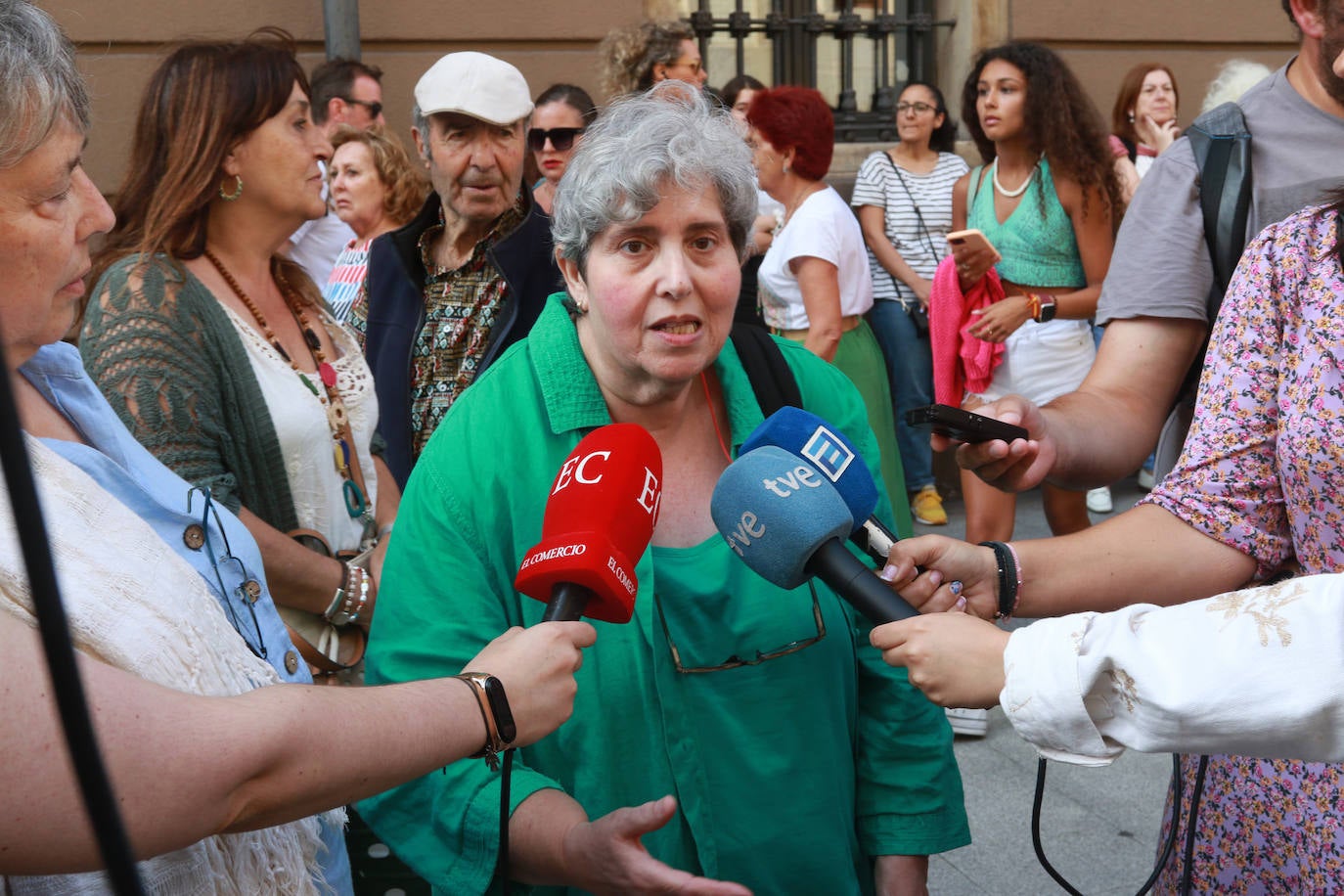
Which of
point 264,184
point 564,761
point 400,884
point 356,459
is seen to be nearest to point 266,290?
point 264,184

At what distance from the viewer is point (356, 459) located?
3.12 m

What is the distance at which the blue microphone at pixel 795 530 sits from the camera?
1650 millimetres

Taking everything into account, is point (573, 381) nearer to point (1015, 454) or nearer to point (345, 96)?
point (1015, 454)

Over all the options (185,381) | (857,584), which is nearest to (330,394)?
(185,381)

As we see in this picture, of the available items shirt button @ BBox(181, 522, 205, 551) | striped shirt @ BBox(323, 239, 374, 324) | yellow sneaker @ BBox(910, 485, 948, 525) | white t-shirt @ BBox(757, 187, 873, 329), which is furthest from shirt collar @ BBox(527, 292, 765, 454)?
yellow sneaker @ BBox(910, 485, 948, 525)

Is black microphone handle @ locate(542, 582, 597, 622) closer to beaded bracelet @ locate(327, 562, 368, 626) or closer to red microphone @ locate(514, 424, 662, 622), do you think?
red microphone @ locate(514, 424, 662, 622)

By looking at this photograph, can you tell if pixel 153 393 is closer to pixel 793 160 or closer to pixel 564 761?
pixel 564 761

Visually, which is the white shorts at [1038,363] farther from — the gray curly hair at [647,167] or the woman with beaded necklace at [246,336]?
the gray curly hair at [647,167]

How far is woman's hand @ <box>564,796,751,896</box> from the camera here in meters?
1.63

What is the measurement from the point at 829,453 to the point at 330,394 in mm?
1651

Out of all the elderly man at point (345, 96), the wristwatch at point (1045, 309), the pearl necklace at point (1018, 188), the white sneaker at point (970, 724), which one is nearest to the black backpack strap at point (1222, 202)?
the white sneaker at point (970, 724)

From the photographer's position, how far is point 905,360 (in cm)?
700

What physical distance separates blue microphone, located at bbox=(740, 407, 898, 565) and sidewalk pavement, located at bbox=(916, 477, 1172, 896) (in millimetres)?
2091

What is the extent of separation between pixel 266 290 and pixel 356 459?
483 millimetres
